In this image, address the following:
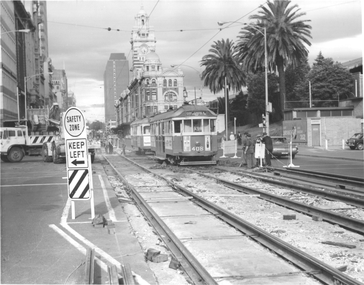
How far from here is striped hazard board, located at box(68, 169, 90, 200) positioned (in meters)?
10.1

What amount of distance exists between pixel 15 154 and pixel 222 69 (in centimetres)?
2990

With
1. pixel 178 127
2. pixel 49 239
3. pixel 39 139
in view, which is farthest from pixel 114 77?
pixel 49 239

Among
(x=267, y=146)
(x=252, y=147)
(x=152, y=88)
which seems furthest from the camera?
(x=152, y=88)

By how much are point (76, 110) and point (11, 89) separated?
5971cm

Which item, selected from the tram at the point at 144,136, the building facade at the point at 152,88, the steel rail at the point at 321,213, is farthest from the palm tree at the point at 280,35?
the building facade at the point at 152,88

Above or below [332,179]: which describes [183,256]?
below

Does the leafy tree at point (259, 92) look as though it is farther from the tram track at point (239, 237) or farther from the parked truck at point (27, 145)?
the tram track at point (239, 237)

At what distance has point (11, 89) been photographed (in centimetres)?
A: 6519

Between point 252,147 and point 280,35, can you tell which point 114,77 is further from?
point 252,147

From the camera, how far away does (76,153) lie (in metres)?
10.1

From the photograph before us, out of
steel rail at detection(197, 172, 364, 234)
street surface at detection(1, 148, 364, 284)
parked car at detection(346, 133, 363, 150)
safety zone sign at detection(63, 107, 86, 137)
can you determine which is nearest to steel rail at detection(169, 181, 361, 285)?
steel rail at detection(197, 172, 364, 234)

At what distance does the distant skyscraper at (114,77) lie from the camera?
110 metres

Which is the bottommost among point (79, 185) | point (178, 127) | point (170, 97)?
point (79, 185)

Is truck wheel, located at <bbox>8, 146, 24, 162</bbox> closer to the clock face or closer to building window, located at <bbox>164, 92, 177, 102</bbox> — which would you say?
building window, located at <bbox>164, 92, 177, 102</bbox>
